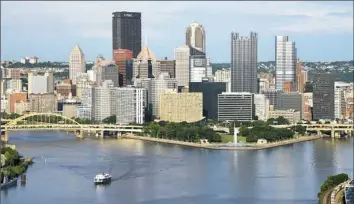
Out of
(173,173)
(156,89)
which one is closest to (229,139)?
(173,173)

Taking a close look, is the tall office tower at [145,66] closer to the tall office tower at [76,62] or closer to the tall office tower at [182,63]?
the tall office tower at [182,63]

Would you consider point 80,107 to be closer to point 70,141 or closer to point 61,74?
point 70,141

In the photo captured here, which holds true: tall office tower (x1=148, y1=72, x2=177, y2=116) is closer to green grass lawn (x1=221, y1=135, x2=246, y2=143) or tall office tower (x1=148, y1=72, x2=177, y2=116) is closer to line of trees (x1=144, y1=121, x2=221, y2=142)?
line of trees (x1=144, y1=121, x2=221, y2=142)

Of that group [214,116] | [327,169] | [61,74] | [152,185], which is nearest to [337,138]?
[214,116]

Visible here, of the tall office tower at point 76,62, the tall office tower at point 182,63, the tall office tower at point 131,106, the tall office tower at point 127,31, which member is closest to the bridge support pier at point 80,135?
the tall office tower at point 131,106

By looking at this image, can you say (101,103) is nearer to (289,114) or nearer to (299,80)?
(289,114)
